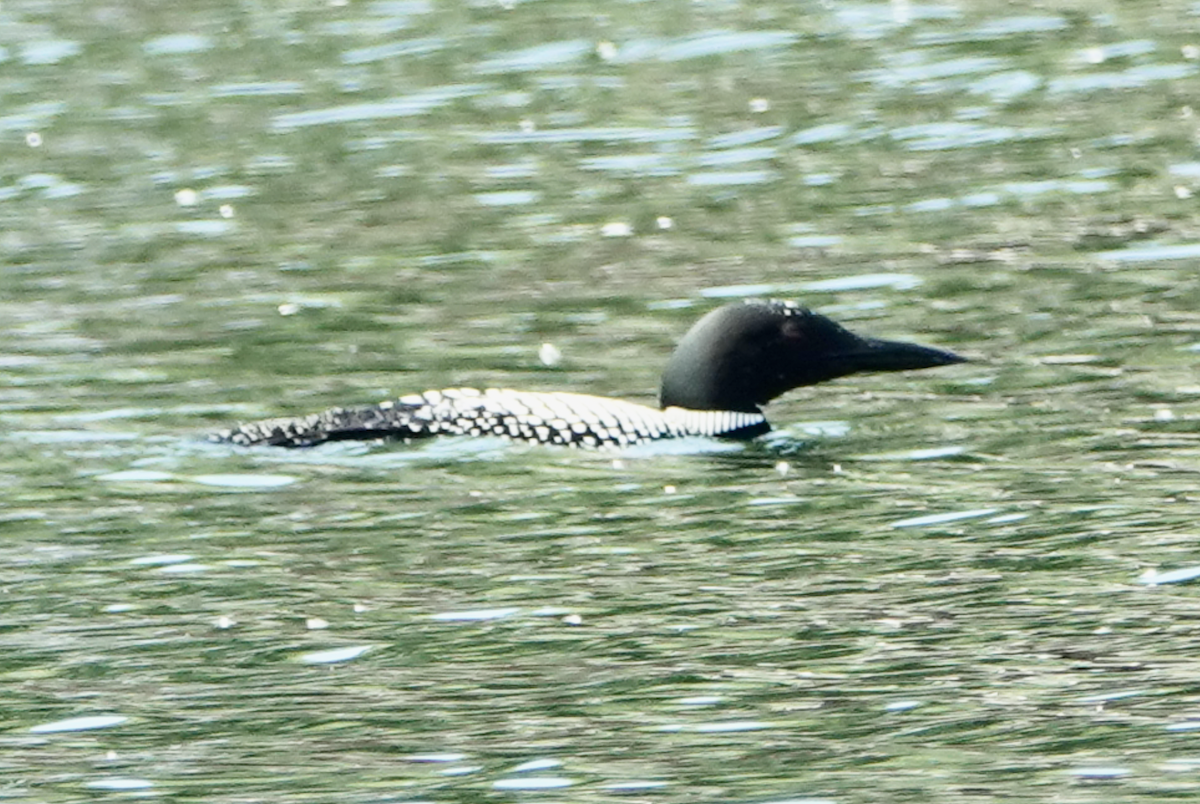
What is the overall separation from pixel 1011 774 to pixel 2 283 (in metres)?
7.83

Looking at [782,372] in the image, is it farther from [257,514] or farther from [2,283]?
[2,283]

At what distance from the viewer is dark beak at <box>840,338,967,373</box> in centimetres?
977

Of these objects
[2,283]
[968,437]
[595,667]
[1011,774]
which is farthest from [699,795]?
[2,283]

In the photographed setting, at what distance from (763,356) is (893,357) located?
16.6 inches

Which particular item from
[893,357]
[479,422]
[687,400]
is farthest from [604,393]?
[893,357]

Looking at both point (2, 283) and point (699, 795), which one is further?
point (2, 283)

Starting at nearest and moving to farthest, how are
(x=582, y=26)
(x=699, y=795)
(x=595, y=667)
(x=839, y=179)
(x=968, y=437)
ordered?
1. (x=699, y=795)
2. (x=595, y=667)
3. (x=968, y=437)
4. (x=839, y=179)
5. (x=582, y=26)

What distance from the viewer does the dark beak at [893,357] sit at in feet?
32.0

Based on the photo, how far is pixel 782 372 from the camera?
9875 millimetres

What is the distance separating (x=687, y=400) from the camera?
32.2 ft

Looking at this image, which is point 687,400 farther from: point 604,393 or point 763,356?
point 604,393

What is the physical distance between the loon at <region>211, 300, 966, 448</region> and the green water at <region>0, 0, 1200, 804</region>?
0.30ft

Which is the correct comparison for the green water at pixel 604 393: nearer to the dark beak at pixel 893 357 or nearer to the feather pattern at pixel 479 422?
the feather pattern at pixel 479 422

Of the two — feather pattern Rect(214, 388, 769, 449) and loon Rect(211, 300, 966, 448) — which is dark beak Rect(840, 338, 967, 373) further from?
feather pattern Rect(214, 388, 769, 449)
